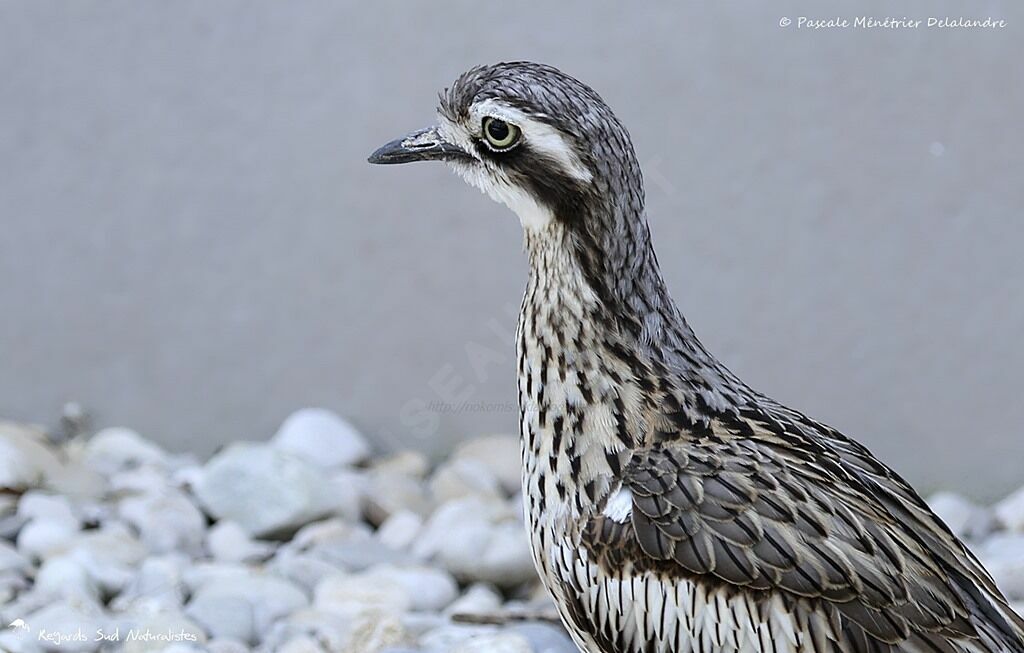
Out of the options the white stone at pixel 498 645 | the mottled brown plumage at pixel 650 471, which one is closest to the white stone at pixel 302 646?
the white stone at pixel 498 645

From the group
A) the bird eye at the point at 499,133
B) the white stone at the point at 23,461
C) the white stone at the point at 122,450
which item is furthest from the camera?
the white stone at the point at 122,450

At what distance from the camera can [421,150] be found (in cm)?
263

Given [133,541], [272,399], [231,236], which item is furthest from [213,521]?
[231,236]

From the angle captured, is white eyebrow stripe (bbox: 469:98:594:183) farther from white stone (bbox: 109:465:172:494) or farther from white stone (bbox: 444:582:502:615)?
white stone (bbox: 109:465:172:494)

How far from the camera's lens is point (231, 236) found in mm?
4863

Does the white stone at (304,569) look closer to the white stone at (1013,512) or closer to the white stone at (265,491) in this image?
the white stone at (265,491)

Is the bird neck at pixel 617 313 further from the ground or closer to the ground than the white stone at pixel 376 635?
further from the ground

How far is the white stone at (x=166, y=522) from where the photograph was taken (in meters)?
4.25

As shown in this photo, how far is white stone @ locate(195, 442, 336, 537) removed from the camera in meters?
4.32

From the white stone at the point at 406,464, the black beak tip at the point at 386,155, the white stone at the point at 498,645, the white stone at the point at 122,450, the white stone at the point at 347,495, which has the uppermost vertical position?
the black beak tip at the point at 386,155

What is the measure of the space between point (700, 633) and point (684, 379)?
1.55 ft

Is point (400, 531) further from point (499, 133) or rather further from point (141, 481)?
point (499, 133)

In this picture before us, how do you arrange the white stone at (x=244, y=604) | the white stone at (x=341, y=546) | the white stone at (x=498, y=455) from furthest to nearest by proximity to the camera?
1. the white stone at (x=498, y=455)
2. the white stone at (x=341, y=546)
3. the white stone at (x=244, y=604)

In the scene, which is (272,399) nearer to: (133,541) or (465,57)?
(133,541)
